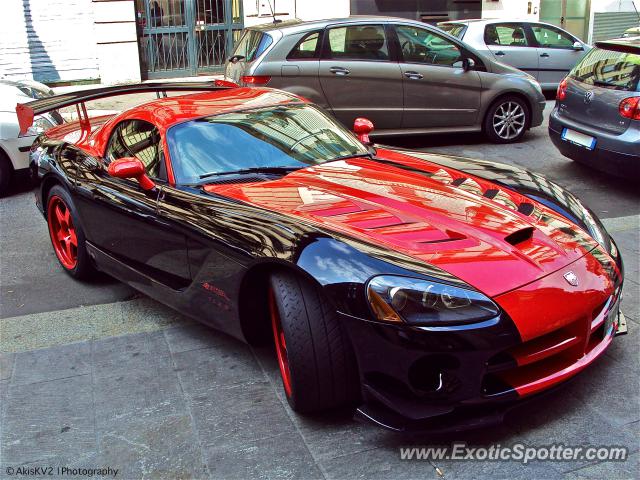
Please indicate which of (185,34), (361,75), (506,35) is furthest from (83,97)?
(185,34)

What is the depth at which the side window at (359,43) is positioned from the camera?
8.74 metres

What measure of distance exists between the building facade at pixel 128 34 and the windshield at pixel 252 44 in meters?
5.51

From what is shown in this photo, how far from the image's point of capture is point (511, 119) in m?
9.10

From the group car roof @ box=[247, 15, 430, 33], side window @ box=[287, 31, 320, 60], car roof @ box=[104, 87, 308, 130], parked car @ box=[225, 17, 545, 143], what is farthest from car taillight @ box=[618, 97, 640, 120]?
side window @ box=[287, 31, 320, 60]

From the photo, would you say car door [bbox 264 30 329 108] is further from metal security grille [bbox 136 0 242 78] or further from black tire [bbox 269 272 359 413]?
metal security grille [bbox 136 0 242 78]

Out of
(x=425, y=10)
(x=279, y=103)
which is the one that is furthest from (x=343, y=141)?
(x=425, y=10)

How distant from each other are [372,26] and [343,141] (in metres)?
4.60

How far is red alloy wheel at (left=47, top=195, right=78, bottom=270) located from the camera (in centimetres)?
518

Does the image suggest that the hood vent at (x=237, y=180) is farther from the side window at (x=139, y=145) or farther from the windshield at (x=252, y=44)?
the windshield at (x=252, y=44)

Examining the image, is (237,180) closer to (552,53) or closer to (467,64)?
(467,64)

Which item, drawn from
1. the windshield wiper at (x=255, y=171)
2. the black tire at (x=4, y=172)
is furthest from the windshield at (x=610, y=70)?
the black tire at (x=4, y=172)

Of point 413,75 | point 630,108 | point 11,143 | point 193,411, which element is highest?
point 413,75

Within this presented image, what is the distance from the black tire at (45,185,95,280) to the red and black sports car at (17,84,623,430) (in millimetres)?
16

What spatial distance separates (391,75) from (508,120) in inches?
61.7
